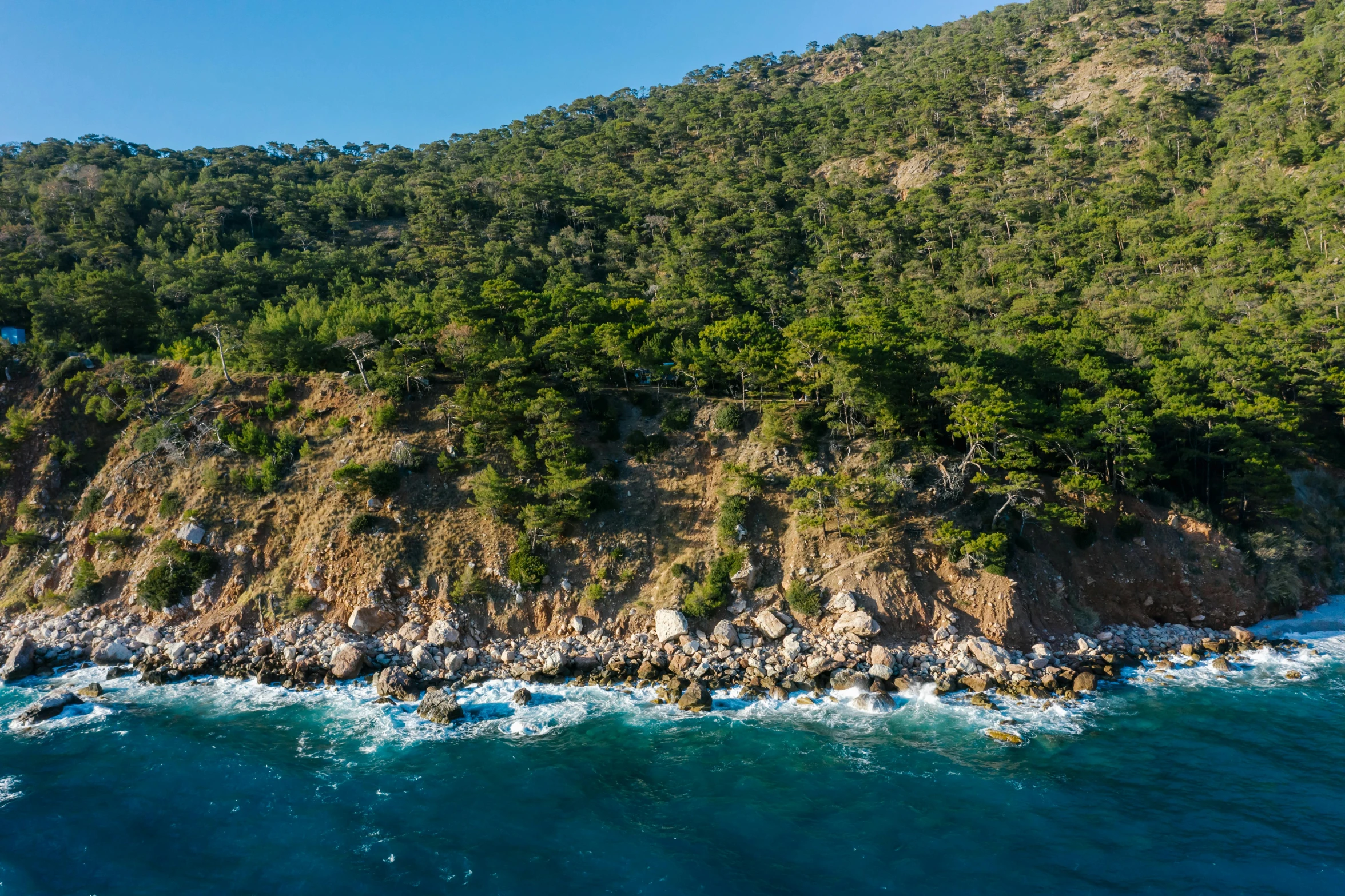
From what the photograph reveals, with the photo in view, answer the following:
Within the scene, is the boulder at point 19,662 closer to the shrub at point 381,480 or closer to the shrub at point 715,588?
the shrub at point 381,480

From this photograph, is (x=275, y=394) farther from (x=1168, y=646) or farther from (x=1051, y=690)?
(x=1168, y=646)

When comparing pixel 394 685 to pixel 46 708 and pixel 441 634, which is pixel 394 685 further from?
pixel 46 708

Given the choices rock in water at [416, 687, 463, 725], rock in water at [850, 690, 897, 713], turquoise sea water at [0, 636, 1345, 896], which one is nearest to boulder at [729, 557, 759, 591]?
turquoise sea water at [0, 636, 1345, 896]

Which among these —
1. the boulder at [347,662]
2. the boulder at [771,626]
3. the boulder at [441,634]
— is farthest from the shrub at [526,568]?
the boulder at [771,626]

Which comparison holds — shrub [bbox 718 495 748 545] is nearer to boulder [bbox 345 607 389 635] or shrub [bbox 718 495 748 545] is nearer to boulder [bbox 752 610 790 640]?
boulder [bbox 752 610 790 640]

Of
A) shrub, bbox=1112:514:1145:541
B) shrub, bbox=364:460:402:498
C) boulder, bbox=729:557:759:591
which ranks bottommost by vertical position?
boulder, bbox=729:557:759:591

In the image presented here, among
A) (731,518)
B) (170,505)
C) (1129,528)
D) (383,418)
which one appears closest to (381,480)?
(383,418)
